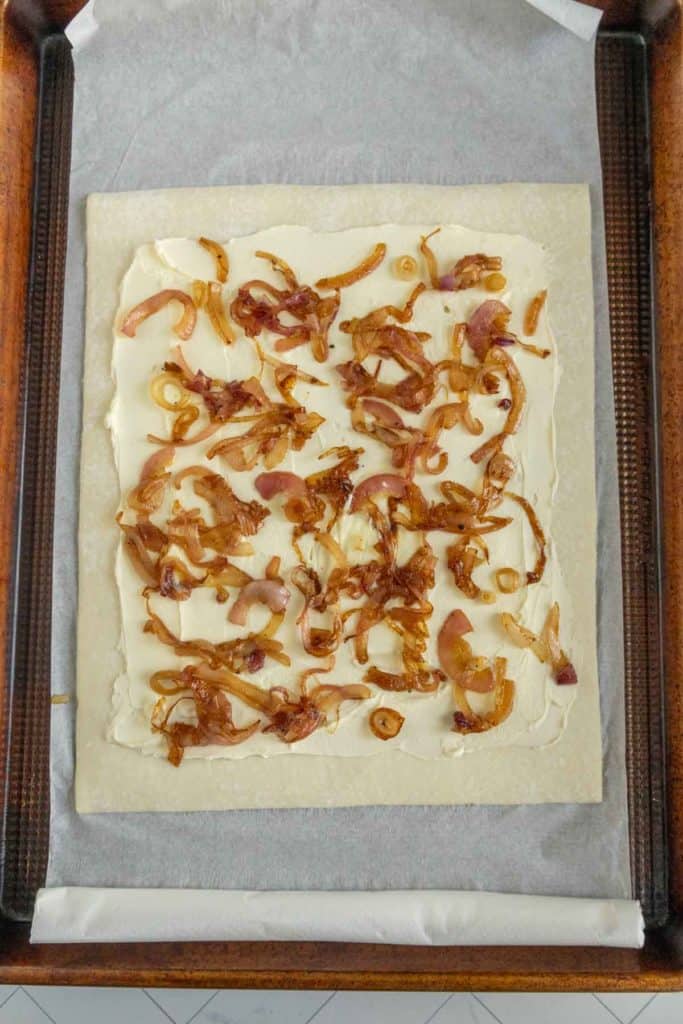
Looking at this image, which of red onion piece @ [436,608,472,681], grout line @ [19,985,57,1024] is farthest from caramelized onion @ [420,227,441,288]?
grout line @ [19,985,57,1024]

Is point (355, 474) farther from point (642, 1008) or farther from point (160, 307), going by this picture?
point (642, 1008)

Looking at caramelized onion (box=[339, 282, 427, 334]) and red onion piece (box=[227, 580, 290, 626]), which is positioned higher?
caramelized onion (box=[339, 282, 427, 334])

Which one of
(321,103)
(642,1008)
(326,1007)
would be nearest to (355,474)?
(321,103)

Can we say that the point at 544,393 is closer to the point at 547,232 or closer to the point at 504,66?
the point at 547,232

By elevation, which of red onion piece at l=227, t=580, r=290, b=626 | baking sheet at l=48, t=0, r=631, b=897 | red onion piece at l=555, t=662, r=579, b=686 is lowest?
red onion piece at l=555, t=662, r=579, b=686

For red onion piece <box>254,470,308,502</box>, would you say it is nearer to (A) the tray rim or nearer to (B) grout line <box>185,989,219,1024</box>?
(A) the tray rim

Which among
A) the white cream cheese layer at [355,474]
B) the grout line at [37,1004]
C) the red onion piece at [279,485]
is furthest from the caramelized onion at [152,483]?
the grout line at [37,1004]

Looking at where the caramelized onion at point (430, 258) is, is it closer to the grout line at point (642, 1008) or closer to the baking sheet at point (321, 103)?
the baking sheet at point (321, 103)
